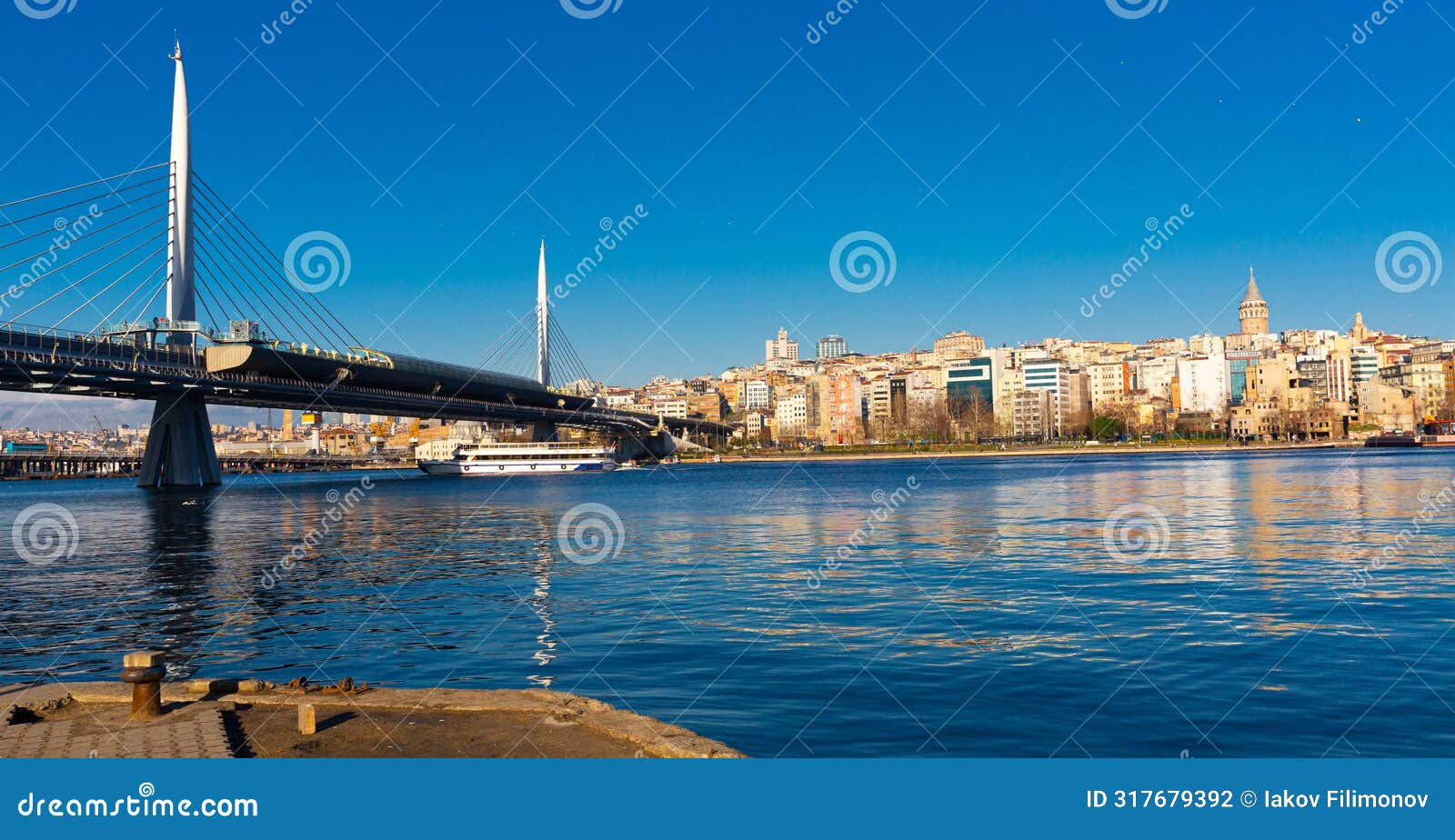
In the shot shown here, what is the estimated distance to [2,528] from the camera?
4459cm

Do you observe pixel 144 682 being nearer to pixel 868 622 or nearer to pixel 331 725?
pixel 331 725

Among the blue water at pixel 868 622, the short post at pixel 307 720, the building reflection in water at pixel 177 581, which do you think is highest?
the short post at pixel 307 720

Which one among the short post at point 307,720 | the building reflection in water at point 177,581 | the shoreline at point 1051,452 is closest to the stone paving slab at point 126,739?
the short post at point 307,720

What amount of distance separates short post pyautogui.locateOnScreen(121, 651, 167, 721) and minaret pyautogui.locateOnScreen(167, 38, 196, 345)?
191 feet

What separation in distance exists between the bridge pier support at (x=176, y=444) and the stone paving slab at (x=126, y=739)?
61217mm

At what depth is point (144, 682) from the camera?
881 centimetres

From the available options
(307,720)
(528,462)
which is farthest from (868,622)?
(528,462)

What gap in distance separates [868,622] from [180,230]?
57441 mm

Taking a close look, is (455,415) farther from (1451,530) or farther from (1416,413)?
(1416,413)

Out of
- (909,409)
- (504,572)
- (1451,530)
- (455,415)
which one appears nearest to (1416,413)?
(909,409)

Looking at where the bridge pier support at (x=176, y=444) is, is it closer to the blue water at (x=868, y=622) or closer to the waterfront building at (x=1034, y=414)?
the blue water at (x=868, y=622)

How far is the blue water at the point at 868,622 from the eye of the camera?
397 inches

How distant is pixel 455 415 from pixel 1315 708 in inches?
3409

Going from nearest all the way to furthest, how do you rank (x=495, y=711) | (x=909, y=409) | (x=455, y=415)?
(x=495, y=711) < (x=455, y=415) < (x=909, y=409)
